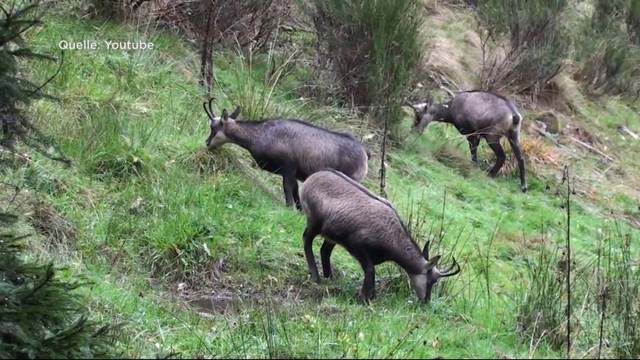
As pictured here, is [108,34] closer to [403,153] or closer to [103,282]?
[403,153]

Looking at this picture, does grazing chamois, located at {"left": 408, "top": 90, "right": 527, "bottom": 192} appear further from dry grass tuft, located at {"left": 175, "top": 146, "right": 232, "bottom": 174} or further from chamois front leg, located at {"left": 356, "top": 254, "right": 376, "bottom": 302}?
chamois front leg, located at {"left": 356, "top": 254, "right": 376, "bottom": 302}

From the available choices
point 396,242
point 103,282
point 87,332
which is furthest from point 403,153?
point 87,332

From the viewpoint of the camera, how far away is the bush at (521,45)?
17312mm

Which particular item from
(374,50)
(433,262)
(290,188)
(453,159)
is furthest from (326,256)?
(453,159)

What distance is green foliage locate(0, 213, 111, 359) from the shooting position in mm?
3961

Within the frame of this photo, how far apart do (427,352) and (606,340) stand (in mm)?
1218

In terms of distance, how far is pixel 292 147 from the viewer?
356 inches

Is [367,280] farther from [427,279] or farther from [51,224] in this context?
[51,224]

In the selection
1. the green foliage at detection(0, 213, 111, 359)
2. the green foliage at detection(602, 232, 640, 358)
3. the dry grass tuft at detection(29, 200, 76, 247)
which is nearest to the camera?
the green foliage at detection(0, 213, 111, 359)

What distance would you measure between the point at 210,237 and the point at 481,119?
7.17 metres

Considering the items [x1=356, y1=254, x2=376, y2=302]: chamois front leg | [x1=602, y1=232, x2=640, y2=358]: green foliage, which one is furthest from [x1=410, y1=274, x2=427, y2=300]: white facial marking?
[x1=602, y1=232, x2=640, y2=358]: green foliage

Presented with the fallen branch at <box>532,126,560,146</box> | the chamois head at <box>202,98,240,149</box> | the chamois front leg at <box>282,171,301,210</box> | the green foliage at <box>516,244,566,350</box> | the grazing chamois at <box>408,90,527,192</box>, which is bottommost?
the fallen branch at <box>532,126,560,146</box>

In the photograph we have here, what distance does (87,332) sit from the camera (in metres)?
4.39

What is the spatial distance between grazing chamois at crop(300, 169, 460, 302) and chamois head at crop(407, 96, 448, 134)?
6.93 m
